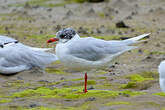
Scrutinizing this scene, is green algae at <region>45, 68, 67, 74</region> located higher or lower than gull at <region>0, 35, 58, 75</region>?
lower

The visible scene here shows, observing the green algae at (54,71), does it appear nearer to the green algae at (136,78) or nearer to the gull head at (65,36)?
the green algae at (136,78)

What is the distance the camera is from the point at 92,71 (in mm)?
8828

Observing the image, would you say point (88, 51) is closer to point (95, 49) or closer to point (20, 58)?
point (95, 49)

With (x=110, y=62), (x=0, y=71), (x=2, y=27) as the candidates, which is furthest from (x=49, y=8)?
(x=110, y=62)

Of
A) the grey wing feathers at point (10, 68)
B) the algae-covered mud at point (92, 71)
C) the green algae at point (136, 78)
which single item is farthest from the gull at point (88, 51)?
the grey wing feathers at point (10, 68)

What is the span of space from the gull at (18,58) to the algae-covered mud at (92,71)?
0.17 meters

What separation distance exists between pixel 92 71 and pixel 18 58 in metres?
2.52

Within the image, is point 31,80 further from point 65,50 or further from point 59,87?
point 65,50

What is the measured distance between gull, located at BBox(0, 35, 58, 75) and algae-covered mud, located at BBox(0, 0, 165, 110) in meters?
0.17

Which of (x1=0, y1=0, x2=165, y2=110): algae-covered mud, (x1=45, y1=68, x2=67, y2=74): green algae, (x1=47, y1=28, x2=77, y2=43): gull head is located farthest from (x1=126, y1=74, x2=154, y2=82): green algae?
(x1=47, y1=28, x2=77, y2=43): gull head

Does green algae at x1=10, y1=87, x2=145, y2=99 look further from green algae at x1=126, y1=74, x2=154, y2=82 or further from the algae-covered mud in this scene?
green algae at x1=126, y1=74, x2=154, y2=82

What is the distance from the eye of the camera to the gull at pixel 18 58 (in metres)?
10.5

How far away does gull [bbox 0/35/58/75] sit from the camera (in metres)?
10.5

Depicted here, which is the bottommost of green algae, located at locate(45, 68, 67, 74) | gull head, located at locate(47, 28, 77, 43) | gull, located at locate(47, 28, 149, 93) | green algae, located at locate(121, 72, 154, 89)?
green algae, located at locate(121, 72, 154, 89)
